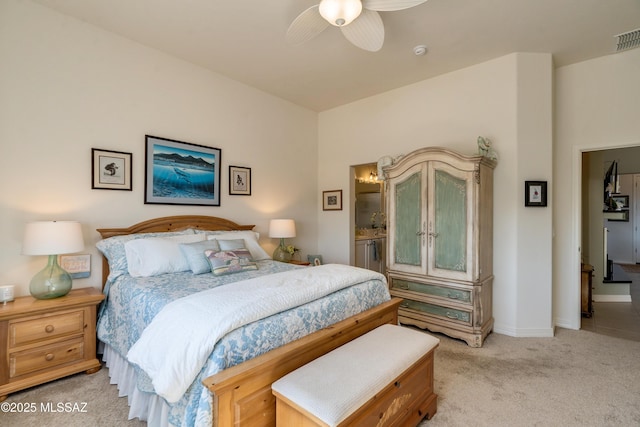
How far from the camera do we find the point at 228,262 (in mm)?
2725

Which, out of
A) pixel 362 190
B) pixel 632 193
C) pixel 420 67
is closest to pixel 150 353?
pixel 420 67

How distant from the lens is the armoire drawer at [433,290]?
3.06 m

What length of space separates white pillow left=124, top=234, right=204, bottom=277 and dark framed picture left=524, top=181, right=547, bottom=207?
357 cm

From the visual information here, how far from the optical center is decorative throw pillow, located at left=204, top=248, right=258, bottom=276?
2656 mm

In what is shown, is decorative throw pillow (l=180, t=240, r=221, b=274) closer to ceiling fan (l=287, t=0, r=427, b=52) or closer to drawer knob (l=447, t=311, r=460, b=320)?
ceiling fan (l=287, t=0, r=427, b=52)

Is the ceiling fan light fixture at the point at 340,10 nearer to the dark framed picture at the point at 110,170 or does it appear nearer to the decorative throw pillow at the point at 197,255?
the decorative throw pillow at the point at 197,255

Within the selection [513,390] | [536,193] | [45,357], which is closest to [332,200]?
[536,193]

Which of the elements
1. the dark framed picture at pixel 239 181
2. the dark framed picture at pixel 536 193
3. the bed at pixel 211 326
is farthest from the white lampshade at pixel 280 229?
the dark framed picture at pixel 536 193

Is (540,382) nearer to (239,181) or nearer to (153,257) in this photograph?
(153,257)

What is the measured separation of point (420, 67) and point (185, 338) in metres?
3.63

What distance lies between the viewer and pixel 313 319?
5.93 ft

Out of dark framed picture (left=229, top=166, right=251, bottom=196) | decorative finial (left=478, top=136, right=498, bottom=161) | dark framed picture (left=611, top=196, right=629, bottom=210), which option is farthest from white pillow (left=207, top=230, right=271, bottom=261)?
dark framed picture (left=611, top=196, right=629, bottom=210)

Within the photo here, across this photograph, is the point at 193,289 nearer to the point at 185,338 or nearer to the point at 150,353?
the point at 150,353

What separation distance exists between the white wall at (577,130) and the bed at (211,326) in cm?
240
